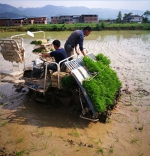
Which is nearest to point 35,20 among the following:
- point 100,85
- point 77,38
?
point 77,38

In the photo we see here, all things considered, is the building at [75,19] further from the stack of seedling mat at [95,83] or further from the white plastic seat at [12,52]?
the stack of seedling mat at [95,83]

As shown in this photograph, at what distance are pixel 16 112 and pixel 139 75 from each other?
5.85 meters

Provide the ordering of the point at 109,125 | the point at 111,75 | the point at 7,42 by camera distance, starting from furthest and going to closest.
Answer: the point at 7,42
the point at 111,75
the point at 109,125

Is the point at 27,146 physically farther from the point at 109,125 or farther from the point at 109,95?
the point at 109,95

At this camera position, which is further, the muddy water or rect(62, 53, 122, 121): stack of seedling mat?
rect(62, 53, 122, 121): stack of seedling mat

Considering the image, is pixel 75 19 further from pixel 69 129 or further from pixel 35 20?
pixel 69 129

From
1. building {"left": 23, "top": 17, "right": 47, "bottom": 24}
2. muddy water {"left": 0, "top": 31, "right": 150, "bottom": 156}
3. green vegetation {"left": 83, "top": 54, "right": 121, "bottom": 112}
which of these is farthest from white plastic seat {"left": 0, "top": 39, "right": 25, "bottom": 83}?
building {"left": 23, "top": 17, "right": 47, "bottom": 24}

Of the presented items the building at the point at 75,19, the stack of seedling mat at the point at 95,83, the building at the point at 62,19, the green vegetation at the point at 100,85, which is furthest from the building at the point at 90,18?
the stack of seedling mat at the point at 95,83

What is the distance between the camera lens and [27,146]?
4.02 meters

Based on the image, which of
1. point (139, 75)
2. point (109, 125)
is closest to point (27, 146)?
point (109, 125)

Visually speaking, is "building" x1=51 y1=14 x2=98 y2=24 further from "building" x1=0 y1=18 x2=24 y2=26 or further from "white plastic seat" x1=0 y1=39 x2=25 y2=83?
"white plastic seat" x1=0 y1=39 x2=25 y2=83

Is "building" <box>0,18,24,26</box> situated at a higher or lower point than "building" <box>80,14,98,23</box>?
lower

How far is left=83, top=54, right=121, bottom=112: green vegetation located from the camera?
4.51 metres

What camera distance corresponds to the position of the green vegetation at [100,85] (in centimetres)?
451
